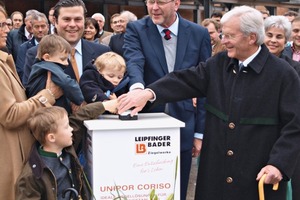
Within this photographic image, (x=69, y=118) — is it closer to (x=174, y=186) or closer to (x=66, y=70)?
(x=66, y=70)

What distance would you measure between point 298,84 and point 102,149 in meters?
1.32

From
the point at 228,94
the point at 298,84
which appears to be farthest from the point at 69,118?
the point at 298,84

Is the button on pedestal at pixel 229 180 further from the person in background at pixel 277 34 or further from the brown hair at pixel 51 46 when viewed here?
the person in background at pixel 277 34

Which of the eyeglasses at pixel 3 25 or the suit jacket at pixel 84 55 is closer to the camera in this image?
the eyeglasses at pixel 3 25

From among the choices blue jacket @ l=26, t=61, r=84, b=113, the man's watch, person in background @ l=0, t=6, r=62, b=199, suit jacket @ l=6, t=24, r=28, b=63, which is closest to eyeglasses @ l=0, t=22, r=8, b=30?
person in background @ l=0, t=6, r=62, b=199

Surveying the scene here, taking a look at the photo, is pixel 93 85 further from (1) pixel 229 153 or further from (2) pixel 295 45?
(2) pixel 295 45

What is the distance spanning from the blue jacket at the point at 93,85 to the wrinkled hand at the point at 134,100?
0.21 metres

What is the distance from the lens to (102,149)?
293 centimetres

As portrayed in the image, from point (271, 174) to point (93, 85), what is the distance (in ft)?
4.39

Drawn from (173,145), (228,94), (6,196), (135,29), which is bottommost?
(6,196)

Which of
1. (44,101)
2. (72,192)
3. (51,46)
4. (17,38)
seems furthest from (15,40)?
(72,192)

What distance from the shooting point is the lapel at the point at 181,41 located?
12.8ft

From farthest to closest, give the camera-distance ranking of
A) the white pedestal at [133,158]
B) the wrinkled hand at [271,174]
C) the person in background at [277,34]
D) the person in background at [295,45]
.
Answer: the person in background at [295,45] < the person in background at [277,34] < the wrinkled hand at [271,174] < the white pedestal at [133,158]

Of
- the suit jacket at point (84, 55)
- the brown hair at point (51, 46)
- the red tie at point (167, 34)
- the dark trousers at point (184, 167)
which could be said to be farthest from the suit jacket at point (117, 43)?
the brown hair at point (51, 46)
